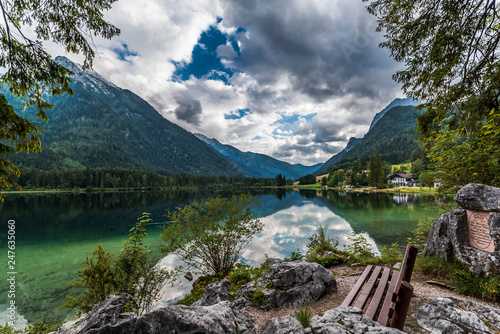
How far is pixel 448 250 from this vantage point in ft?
23.5

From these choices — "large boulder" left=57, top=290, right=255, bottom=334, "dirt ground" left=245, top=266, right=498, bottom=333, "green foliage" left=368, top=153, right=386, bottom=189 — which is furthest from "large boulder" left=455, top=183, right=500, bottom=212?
"green foliage" left=368, top=153, right=386, bottom=189

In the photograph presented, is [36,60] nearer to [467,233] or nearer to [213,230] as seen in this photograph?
[213,230]

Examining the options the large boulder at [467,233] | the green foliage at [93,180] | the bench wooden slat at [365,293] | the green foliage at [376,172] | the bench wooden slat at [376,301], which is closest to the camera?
the bench wooden slat at [376,301]

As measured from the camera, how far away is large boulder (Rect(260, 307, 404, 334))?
11.6 feet

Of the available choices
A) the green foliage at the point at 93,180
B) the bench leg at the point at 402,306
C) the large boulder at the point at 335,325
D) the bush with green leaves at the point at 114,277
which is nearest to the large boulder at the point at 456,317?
the bench leg at the point at 402,306

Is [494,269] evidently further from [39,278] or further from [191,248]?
[39,278]

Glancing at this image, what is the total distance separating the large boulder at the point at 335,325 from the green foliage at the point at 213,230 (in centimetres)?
675

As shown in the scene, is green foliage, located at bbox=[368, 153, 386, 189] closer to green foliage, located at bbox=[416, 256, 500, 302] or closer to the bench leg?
green foliage, located at bbox=[416, 256, 500, 302]

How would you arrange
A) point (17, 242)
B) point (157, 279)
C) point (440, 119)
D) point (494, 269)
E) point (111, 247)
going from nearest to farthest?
1. point (494, 269)
2. point (440, 119)
3. point (157, 279)
4. point (111, 247)
5. point (17, 242)

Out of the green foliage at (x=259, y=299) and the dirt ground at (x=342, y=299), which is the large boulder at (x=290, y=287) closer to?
the green foliage at (x=259, y=299)

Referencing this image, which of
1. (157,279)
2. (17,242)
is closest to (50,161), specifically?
(17,242)

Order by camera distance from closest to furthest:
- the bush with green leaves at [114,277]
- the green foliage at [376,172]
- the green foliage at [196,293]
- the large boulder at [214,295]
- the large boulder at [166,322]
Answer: the large boulder at [166,322] < the bush with green leaves at [114,277] < the large boulder at [214,295] < the green foliage at [196,293] < the green foliage at [376,172]

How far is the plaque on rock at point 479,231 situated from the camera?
6.05m

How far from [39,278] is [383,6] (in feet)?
74.5
